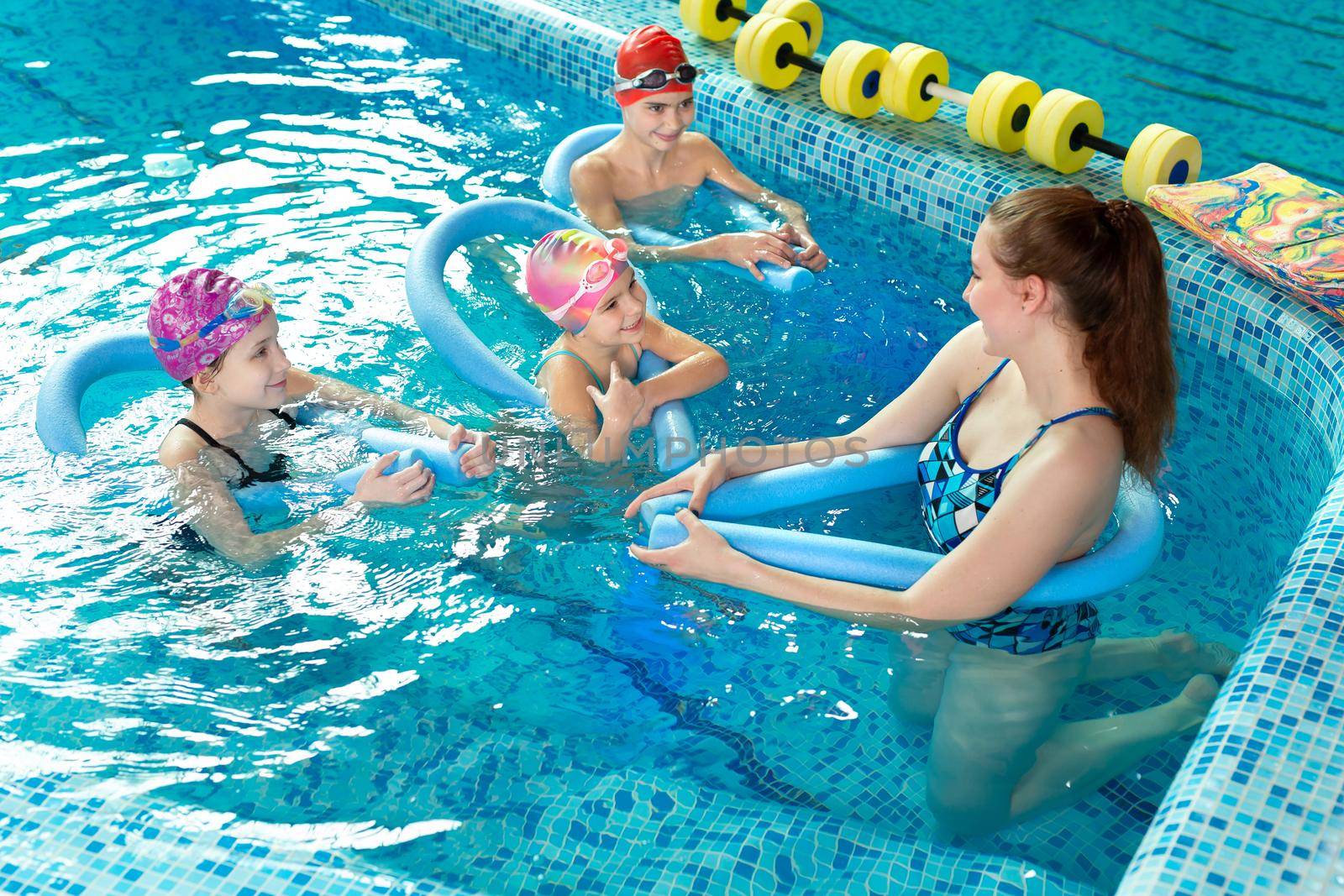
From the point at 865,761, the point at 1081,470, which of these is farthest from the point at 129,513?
the point at 1081,470

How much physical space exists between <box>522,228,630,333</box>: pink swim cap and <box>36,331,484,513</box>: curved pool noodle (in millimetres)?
637

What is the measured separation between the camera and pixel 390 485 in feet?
12.2

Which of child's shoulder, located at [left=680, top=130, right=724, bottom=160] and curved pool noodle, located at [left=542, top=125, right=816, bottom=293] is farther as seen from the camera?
child's shoulder, located at [left=680, top=130, right=724, bottom=160]

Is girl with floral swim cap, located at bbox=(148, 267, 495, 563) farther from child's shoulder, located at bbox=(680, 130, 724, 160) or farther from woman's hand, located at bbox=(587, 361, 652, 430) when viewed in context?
child's shoulder, located at bbox=(680, 130, 724, 160)

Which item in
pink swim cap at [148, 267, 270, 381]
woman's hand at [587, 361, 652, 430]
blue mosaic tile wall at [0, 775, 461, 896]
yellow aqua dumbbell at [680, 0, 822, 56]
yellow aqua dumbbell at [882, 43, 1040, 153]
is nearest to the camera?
blue mosaic tile wall at [0, 775, 461, 896]

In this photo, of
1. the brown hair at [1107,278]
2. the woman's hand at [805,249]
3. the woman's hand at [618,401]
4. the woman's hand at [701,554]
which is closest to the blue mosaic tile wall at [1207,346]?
the brown hair at [1107,278]

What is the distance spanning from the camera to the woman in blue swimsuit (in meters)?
2.98

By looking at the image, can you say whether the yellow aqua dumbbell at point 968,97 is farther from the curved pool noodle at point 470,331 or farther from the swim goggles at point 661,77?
the curved pool noodle at point 470,331

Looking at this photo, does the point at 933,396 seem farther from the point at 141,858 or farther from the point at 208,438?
the point at 141,858

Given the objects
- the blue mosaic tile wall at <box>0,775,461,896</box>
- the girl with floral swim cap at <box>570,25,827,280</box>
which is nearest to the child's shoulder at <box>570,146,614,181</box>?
the girl with floral swim cap at <box>570,25,827,280</box>

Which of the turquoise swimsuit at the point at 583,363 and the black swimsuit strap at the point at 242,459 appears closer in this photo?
the black swimsuit strap at the point at 242,459

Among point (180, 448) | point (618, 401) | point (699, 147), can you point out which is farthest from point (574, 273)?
point (699, 147)

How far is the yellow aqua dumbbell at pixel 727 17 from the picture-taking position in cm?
675

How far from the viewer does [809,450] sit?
392 cm
